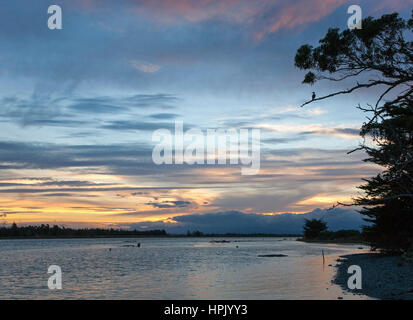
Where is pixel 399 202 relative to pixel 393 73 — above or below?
below

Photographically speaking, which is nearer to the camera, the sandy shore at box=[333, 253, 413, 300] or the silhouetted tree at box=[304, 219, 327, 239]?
the sandy shore at box=[333, 253, 413, 300]

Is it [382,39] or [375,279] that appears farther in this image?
[375,279]

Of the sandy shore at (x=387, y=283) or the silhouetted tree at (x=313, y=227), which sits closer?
the sandy shore at (x=387, y=283)

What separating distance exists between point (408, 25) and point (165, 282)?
37.1 meters

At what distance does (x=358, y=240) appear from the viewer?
16938 centimetres

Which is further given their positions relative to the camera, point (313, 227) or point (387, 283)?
point (313, 227)
